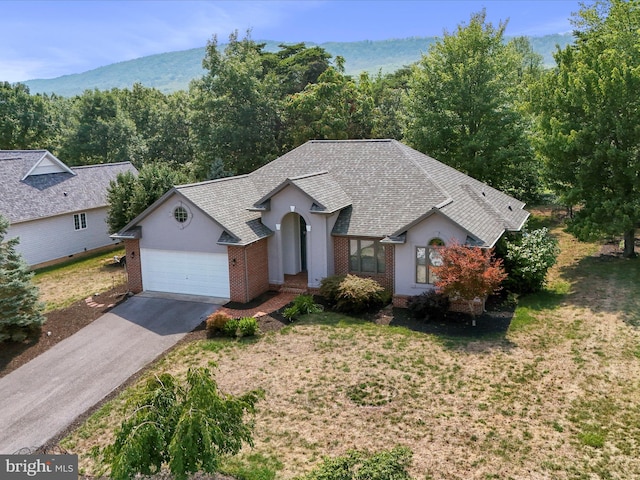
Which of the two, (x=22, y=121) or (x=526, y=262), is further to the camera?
(x=22, y=121)

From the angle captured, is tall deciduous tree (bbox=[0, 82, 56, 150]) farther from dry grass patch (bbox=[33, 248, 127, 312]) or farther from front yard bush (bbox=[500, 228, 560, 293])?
front yard bush (bbox=[500, 228, 560, 293])

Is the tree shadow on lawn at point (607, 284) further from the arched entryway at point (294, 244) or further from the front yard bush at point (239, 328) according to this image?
the front yard bush at point (239, 328)

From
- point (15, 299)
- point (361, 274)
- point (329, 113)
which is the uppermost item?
point (329, 113)

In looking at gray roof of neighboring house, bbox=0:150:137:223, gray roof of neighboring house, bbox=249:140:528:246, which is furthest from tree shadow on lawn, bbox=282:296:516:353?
gray roof of neighboring house, bbox=0:150:137:223

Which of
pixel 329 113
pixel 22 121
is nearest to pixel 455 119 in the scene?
pixel 329 113

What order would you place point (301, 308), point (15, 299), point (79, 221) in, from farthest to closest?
point (79, 221) → point (301, 308) → point (15, 299)

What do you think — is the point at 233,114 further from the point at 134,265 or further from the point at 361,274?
the point at 361,274
